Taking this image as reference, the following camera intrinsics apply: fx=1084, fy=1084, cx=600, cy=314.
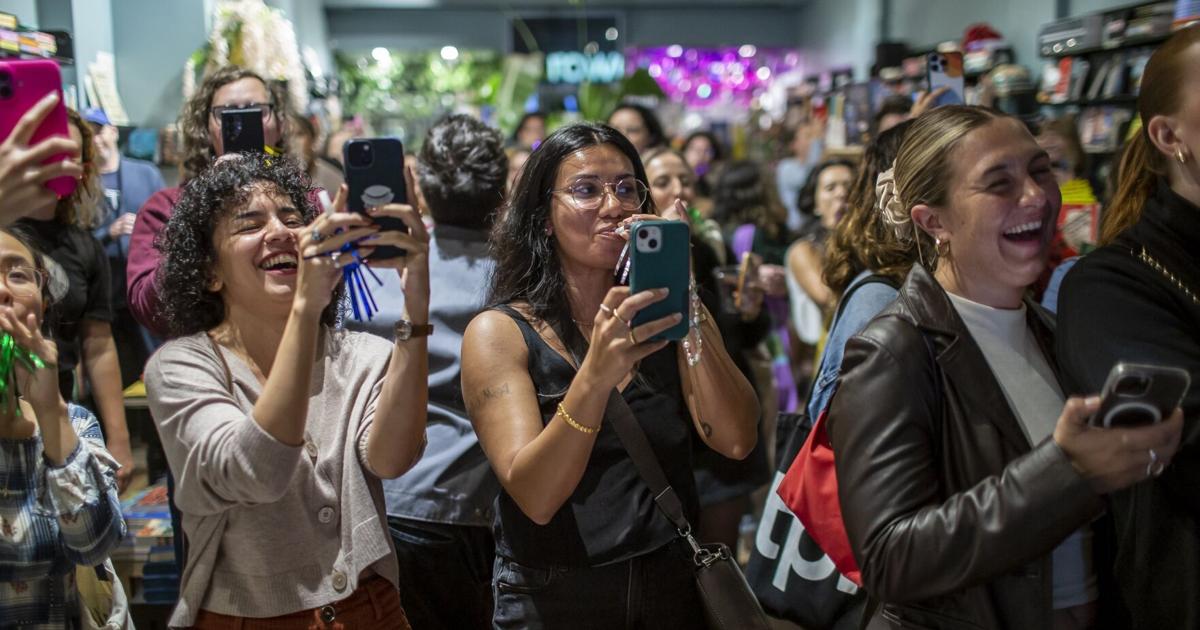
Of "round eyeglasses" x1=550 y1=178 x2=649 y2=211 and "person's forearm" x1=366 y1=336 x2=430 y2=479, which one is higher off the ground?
"round eyeglasses" x1=550 y1=178 x2=649 y2=211

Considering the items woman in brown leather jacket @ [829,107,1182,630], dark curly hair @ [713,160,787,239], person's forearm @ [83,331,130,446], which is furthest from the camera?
dark curly hair @ [713,160,787,239]

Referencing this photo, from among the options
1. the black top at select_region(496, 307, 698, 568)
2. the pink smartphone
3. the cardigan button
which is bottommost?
the cardigan button

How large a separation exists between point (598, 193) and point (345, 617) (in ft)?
2.79

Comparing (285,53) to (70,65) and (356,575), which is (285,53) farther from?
(356,575)

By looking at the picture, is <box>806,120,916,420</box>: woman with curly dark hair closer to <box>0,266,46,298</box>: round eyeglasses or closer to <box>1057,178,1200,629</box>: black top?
<box>1057,178,1200,629</box>: black top

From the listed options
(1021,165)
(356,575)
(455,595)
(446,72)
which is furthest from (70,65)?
(446,72)

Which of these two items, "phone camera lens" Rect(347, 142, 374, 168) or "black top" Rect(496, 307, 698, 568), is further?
"black top" Rect(496, 307, 698, 568)

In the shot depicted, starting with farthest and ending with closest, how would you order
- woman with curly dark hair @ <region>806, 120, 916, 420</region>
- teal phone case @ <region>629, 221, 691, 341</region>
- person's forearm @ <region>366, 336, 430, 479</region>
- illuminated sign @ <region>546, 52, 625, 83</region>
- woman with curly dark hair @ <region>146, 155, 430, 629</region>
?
illuminated sign @ <region>546, 52, 625, 83</region>
woman with curly dark hair @ <region>806, 120, 916, 420</region>
person's forearm @ <region>366, 336, 430, 479</region>
woman with curly dark hair @ <region>146, 155, 430, 629</region>
teal phone case @ <region>629, 221, 691, 341</region>

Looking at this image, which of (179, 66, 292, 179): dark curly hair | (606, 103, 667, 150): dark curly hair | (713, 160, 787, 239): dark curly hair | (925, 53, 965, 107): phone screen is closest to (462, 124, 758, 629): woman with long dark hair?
(179, 66, 292, 179): dark curly hair

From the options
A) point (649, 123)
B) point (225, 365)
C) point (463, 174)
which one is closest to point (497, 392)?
point (225, 365)

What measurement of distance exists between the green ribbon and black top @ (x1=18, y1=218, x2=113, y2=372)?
1384 millimetres

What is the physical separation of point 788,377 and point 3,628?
153 inches

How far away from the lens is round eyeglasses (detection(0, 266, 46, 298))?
1.73 meters

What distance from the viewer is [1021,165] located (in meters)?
1.56
